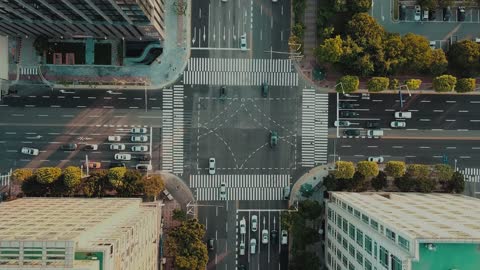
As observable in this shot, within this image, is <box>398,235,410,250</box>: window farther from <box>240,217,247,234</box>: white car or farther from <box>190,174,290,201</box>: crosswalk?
<box>240,217,247,234</box>: white car

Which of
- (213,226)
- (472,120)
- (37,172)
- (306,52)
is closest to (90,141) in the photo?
(37,172)

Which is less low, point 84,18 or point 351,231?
point 84,18

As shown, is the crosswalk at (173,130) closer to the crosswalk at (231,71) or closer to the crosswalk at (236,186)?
the crosswalk at (231,71)

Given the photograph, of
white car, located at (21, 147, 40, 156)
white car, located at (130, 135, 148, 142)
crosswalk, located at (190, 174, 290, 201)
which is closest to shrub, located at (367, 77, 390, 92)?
crosswalk, located at (190, 174, 290, 201)

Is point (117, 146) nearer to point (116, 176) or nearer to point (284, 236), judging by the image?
point (116, 176)

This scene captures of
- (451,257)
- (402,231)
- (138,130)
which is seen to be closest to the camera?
(451,257)

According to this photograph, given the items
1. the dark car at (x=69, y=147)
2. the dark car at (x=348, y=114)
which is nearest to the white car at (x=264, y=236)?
the dark car at (x=348, y=114)

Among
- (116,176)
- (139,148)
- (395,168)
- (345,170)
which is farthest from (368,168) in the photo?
(116,176)
